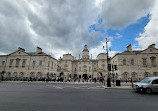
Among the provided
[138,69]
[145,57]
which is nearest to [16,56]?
[138,69]

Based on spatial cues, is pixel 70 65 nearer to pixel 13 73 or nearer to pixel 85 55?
pixel 85 55

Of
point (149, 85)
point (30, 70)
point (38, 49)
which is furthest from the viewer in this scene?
point (38, 49)

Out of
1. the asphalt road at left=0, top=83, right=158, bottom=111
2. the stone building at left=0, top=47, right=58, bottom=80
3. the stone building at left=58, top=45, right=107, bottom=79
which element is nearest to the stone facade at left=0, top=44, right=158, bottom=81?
the stone building at left=0, top=47, right=58, bottom=80

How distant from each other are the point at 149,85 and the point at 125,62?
22708mm

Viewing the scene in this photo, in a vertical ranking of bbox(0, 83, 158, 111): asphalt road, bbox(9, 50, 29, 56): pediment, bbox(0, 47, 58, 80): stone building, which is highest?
bbox(9, 50, 29, 56): pediment

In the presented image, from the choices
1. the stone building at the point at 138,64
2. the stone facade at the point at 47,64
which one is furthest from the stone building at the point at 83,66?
the stone building at the point at 138,64

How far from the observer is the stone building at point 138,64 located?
28.3 m

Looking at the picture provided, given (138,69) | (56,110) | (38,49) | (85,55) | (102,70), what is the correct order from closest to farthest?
1. (56,110)
2. (138,69)
3. (38,49)
4. (102,70)
5. (85,55)

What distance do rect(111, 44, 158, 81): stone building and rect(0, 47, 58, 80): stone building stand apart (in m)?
26.3

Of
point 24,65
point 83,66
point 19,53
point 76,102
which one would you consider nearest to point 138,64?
point 83,66

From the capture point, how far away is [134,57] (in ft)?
97.0

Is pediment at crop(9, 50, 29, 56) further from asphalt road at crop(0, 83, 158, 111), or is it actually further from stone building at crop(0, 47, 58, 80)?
asphalt road at crop(0, 83, 158, 111)

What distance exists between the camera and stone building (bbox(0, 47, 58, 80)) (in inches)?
1196

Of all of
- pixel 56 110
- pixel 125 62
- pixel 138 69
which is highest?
pixel 125 62
